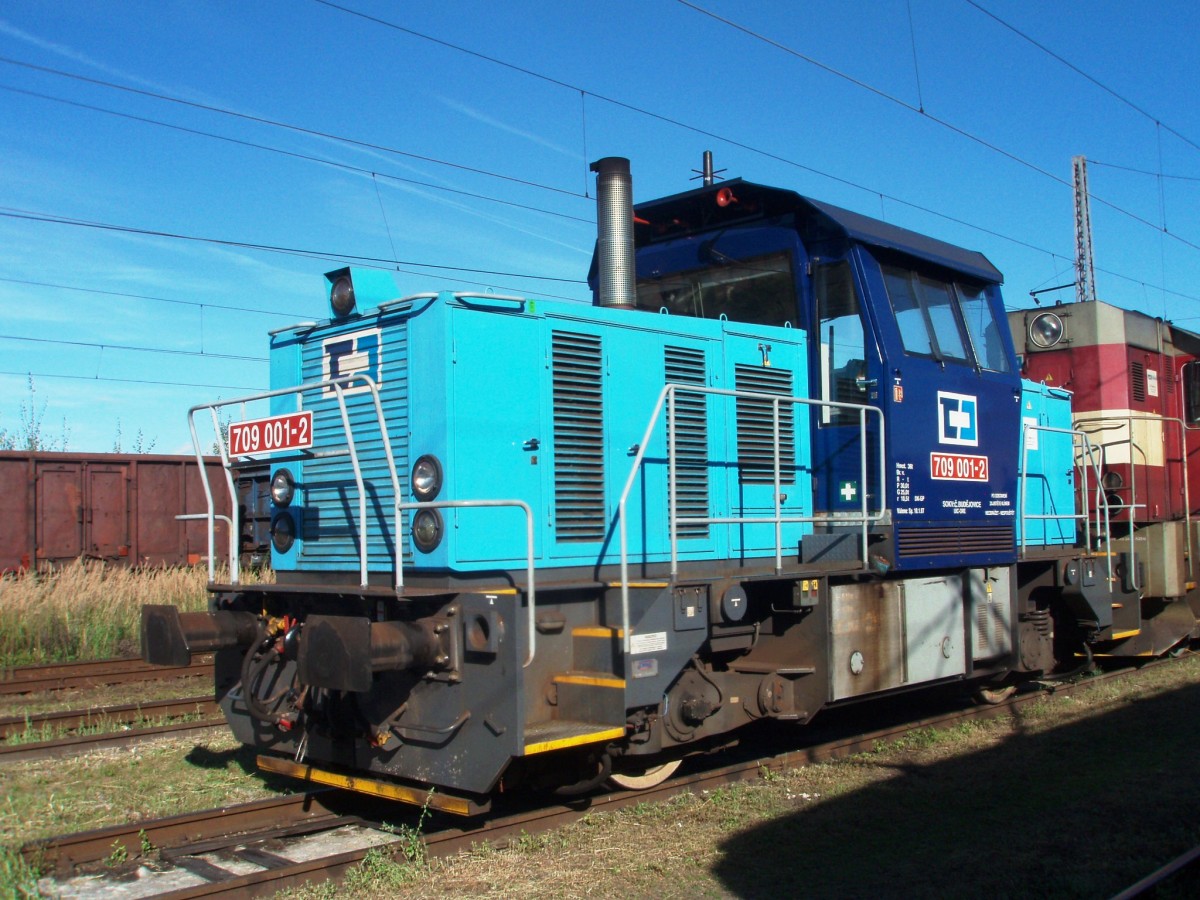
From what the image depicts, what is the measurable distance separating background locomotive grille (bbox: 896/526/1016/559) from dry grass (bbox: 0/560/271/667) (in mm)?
8641

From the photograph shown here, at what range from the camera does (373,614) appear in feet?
17.4

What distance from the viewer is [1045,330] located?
36.4ft

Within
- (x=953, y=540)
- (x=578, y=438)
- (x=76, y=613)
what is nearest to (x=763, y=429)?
(x=578, y=438)

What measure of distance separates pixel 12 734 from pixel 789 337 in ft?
21.1

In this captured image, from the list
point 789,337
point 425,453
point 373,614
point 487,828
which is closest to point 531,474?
point 425,453

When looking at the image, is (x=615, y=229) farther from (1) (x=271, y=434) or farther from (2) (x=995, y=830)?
(2) (x=995, y=830)

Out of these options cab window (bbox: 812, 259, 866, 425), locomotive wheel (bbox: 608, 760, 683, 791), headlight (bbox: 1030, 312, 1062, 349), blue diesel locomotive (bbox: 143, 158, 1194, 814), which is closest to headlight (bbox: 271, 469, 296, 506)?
blue diesel locomotive (bbox: 143, 158, 1194, 814)

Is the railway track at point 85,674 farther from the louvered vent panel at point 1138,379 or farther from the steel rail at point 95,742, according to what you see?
the louvered vent panel at point 1138,379

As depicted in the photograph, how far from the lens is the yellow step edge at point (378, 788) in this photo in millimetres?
4952

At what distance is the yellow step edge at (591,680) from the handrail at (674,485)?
0.16 m

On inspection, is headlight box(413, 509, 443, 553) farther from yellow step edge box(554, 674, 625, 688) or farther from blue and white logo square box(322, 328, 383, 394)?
yellow step edge box(554, 674, 625, 688)

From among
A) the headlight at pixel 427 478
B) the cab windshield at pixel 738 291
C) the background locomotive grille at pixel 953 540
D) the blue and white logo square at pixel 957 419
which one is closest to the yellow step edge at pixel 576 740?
the headlight at pixel 427 478

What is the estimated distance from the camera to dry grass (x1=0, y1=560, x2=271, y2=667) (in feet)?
39.7

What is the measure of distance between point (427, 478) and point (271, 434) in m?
0.84
